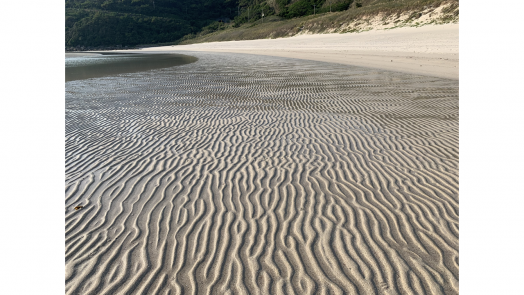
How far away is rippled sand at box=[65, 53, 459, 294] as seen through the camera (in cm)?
371

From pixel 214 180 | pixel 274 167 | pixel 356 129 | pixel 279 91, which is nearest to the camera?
pixel 214 180

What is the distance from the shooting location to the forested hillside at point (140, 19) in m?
95.7

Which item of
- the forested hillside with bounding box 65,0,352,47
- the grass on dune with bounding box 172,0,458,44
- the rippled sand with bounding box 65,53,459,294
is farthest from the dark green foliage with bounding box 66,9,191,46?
the rippled sand with bounding box 65,53,459,294

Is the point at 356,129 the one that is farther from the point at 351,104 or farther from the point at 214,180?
the point at 214,180

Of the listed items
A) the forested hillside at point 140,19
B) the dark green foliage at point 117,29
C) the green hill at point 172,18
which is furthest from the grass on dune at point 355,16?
the dark green foliage at point 117,29

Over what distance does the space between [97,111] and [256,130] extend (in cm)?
572

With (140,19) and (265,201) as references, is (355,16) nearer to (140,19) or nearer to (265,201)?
(265,201)

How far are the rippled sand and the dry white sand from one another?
11.1m

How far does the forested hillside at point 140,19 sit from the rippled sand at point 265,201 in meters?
75.1

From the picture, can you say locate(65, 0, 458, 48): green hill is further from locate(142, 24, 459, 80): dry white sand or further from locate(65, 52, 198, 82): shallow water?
locate(65, 52, 198, 82): shallow water

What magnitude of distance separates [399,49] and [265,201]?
88.2 feet

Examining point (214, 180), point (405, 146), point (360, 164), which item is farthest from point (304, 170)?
point (405, 146)

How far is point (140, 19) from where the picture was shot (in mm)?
109812
